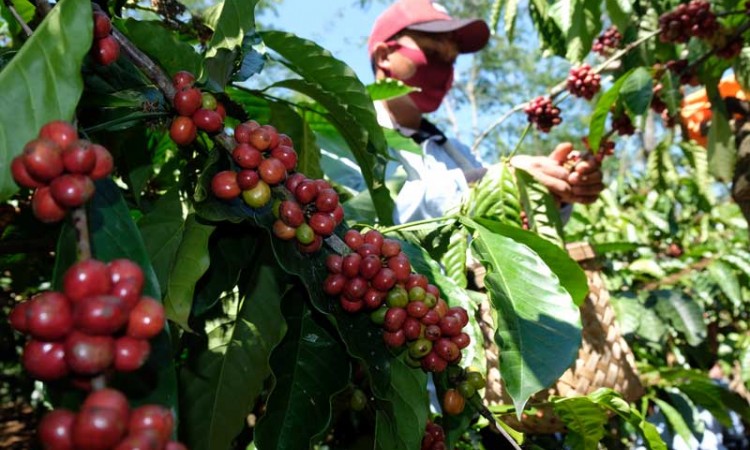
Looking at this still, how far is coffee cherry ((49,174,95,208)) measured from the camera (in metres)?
0.38

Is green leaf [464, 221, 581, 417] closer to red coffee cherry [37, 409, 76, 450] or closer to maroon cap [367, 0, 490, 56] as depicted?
red coffee cherry [37, 409, 76, 450]

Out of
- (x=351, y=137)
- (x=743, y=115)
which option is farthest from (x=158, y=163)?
(x=743, y=115)

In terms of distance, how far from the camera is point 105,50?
22.0 inches

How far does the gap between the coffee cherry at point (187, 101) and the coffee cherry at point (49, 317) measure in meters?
0.30

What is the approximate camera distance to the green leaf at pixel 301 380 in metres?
0.69

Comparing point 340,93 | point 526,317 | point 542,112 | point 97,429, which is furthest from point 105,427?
point 542,112

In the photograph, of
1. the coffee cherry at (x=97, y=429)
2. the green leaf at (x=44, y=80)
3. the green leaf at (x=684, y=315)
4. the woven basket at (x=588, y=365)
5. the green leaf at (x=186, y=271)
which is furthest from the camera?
the green leaf at (x=684, y=315)

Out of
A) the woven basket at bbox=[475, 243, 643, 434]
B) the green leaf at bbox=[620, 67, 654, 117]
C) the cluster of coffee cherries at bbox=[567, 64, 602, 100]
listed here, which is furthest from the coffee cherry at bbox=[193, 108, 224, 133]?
the cluster of coffee cherries at bbox=[567, 64, 602, 100]

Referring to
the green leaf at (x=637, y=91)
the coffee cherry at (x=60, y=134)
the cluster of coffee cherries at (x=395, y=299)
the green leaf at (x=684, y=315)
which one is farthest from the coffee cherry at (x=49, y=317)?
the green leaf at (x=684, y=315)

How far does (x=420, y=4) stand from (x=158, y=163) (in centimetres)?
131

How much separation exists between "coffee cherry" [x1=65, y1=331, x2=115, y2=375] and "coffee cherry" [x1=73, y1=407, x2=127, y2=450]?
3cm

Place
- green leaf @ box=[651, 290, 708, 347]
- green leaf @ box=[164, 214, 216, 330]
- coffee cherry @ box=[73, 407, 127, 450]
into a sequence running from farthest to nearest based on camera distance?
green leaf @ box=[651, 290, 708, 347]
green leaf @ box=[164, 214, 216, 330]
coffee cherry @ box=[73, 407, 127, 450]

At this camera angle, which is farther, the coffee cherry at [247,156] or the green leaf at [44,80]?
the coffee cherry at [247,156]

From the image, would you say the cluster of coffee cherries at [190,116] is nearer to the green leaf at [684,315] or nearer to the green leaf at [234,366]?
the green leaf at [234,366]
